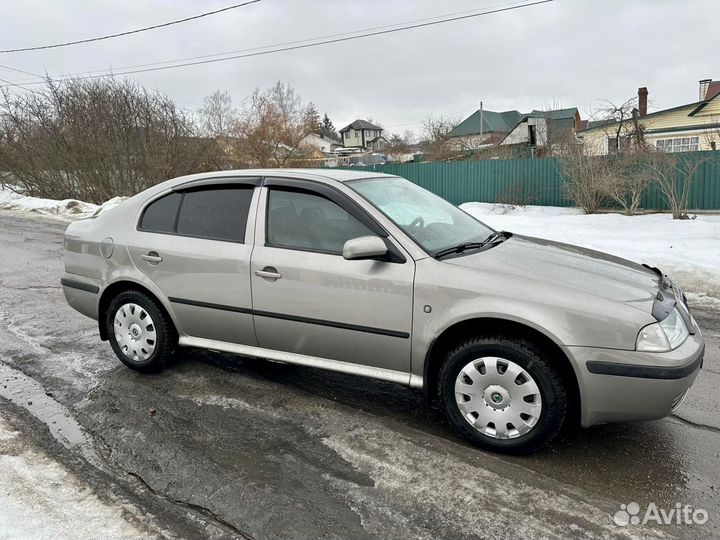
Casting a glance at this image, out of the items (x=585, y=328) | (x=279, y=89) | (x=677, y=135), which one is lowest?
(x=585, y=328)

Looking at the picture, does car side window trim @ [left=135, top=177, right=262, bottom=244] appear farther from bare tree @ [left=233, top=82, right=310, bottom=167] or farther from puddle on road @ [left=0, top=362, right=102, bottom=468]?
bare tree @ [left=233, top=82, right=310, bottom=167]

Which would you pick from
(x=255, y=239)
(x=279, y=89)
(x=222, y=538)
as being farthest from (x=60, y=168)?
(x=222, y=538)

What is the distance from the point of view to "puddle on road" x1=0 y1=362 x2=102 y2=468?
10.8ft

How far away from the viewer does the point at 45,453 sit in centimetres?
320

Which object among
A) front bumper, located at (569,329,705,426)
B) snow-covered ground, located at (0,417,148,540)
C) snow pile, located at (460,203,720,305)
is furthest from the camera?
snow pile, located at (460,203,720,305)

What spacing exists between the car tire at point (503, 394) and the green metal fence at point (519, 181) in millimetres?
13902

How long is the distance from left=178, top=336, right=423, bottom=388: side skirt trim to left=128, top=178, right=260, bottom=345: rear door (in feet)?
0.18

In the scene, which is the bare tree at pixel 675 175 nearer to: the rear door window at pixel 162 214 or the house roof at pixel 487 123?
the rear door window at pixel 162 214

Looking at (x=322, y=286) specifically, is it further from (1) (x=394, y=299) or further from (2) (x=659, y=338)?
(2) (x=659, y=338)

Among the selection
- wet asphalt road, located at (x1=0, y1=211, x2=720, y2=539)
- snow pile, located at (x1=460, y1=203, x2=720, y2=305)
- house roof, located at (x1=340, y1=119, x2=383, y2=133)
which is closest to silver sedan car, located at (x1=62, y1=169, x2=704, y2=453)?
wet asphalt road, located at (x1=0, y1=211, x2=720, y2=539)

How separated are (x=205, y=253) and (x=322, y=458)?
172cm

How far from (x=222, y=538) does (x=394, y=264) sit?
67.8 inches

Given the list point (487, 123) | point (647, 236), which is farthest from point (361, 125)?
point (647, 236)

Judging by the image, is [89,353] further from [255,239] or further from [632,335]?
[632,335]
